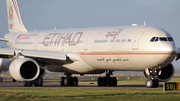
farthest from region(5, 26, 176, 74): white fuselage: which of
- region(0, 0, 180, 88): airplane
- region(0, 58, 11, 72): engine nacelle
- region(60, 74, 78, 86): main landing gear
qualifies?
region(0, 58, 11, 72): engine nacelle

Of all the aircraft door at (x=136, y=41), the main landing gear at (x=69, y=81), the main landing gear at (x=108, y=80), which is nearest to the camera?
the aircraft door at (x=136, y=41)

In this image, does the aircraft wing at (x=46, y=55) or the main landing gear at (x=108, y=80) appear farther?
the main landing gear at (x=108, y=80)

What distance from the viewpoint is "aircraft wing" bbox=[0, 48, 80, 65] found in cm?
3150

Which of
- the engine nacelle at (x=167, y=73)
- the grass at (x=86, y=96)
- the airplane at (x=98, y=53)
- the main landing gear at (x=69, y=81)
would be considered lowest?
the grass at (x=86, y=96)

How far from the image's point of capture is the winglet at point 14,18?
4397cm

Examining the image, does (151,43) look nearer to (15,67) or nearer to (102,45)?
(102,45)

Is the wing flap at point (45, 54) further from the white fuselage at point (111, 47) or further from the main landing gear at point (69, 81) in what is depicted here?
the main landing gear at point (69, 81)

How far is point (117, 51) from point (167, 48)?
4313 mm

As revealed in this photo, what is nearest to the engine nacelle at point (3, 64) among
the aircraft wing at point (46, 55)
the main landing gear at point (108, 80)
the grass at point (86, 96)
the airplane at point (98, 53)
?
the airplane at point (98, 53)

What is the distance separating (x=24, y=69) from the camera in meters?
31.3

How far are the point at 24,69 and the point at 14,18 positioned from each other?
14898 millimetres

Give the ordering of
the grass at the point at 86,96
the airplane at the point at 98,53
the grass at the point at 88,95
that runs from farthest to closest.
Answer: the airplane at the point at 98,53
the grass at the point at 86,96
the grass at the point at 88,95

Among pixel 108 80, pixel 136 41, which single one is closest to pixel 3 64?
pixel 108 80

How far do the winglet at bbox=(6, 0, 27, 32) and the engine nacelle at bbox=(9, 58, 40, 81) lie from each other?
13.3 metres
